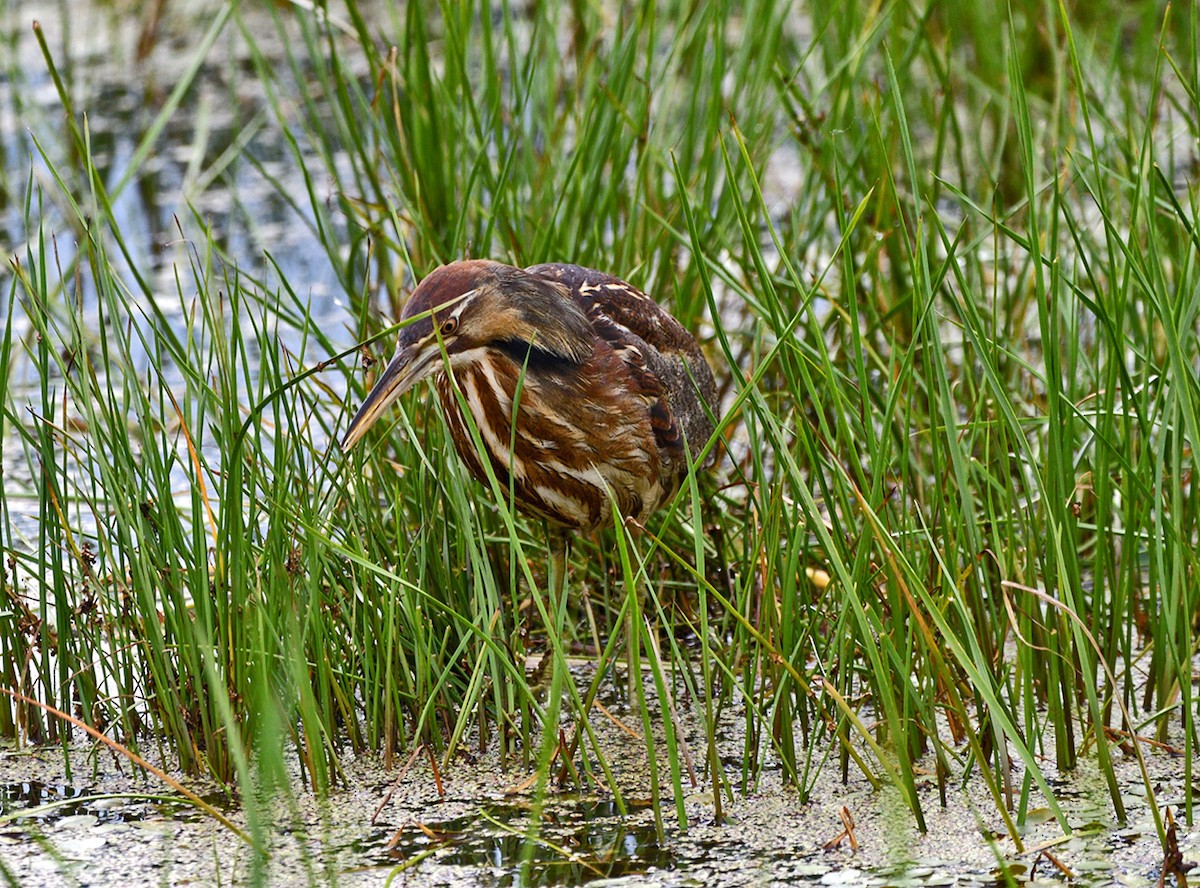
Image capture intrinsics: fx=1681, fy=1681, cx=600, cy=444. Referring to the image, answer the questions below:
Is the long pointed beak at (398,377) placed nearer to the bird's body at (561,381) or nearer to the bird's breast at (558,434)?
the bird's body at (561,381)

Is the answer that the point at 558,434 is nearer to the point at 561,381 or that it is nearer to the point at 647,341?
the point at 561,381

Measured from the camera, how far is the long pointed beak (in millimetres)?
2248

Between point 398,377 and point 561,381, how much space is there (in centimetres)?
38

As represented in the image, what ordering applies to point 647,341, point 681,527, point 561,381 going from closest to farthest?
point 561,381 < point 647,341 < point 681,527

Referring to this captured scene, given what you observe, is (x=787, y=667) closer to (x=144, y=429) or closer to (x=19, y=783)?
(x=144, y=429)

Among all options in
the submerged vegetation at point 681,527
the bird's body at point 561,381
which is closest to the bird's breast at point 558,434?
the bird's body at point 561,381

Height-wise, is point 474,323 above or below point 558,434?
above

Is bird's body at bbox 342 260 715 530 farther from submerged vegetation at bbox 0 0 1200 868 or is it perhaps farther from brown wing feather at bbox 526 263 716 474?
submerged vegetation at bbox 0 0 1200 868

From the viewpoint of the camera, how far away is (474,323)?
2438mm

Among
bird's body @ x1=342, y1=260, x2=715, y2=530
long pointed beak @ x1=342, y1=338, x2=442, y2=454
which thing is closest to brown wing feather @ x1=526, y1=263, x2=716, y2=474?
A: bird's body @ x1=342, y1=260, x2=715, y2=530

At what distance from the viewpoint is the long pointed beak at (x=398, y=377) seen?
2248mm

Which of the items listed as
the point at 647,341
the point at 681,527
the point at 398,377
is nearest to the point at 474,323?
the point at 398,377

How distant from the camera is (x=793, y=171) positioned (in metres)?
5.36

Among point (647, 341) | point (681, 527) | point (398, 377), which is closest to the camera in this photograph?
point (398, 377)
